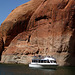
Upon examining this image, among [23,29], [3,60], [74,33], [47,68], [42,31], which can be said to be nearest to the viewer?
[47,68]

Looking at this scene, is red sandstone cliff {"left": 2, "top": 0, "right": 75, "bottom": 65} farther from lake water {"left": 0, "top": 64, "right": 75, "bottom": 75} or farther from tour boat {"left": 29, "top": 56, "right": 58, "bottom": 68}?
lake water {"left": 0, "top": 64, "right": 75, "bottom": 75}

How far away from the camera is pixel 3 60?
56344mm

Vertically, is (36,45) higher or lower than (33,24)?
lower

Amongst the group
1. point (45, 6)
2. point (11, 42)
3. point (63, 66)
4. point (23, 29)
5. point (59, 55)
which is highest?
point (45, 6)

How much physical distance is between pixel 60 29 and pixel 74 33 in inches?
157

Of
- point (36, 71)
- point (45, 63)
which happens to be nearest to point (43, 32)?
point (45, 63)

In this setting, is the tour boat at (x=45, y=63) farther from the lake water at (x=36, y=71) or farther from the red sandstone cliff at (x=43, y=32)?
the red sandstone cliff at (x=43, y=32)

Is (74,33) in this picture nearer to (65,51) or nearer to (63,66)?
(65,51)

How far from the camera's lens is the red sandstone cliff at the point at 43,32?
4419 cm

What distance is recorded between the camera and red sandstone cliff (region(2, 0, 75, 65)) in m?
44.2

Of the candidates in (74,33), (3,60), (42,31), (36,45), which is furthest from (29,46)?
(74,33)

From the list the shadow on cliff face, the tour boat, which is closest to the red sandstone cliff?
the shadow on cliff face

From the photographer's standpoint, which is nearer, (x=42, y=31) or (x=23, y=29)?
(x=42, y=31)

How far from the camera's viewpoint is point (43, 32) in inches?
1976
